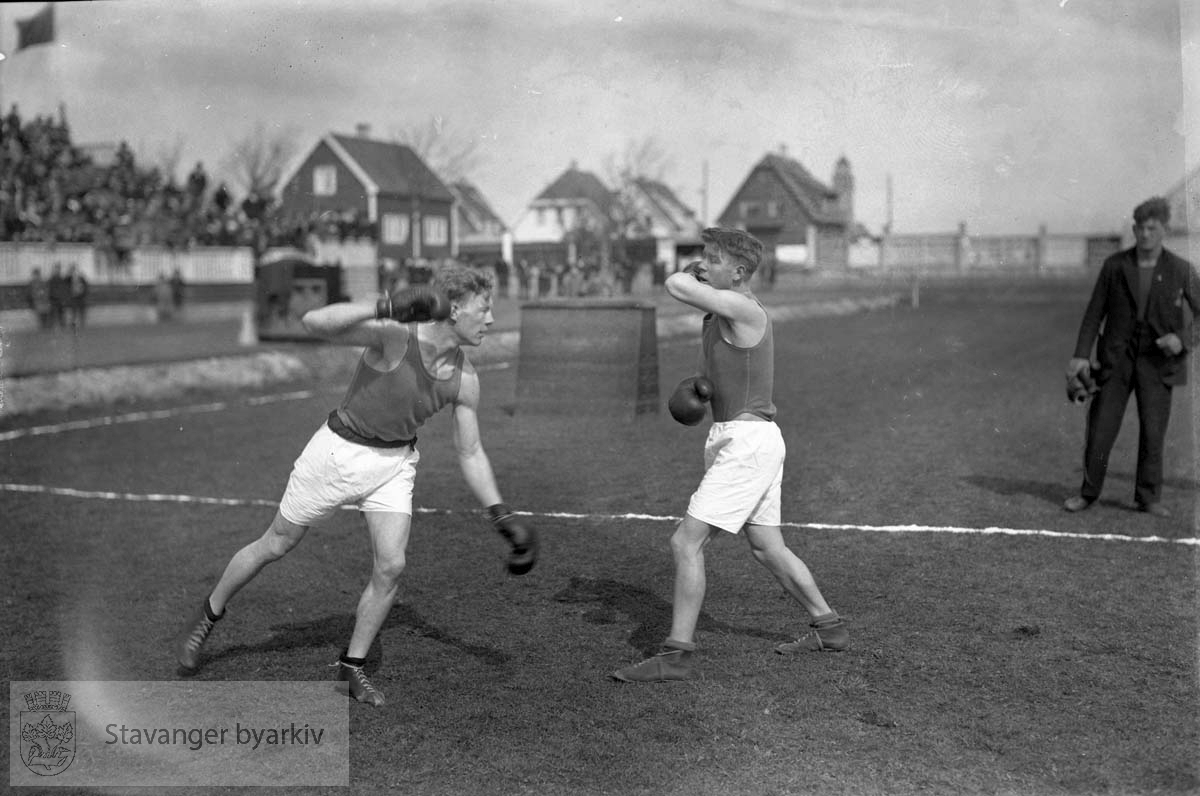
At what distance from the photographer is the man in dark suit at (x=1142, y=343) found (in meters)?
8.38

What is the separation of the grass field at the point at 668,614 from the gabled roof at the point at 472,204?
454cm

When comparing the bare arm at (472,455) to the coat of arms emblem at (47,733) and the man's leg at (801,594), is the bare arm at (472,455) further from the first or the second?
the coat of arms emblem at (47,733)

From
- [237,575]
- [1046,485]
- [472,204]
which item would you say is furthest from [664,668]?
[472,204]

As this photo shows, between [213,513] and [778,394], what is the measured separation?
29.6 feet

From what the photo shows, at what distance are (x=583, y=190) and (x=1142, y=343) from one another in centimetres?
638

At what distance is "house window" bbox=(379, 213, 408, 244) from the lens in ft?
103

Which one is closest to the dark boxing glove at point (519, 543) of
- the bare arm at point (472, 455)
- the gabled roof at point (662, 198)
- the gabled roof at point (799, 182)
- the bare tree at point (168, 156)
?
the bare arm at point (472, 455)

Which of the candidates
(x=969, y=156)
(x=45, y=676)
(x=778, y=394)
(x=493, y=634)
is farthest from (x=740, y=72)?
(x=778, y=394)

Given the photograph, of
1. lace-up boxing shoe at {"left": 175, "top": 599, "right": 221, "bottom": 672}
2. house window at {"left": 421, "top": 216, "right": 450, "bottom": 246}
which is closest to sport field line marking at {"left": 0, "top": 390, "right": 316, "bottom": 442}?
house window at {"left": 421, "top": 216, "right": 450, "bottom": 246}

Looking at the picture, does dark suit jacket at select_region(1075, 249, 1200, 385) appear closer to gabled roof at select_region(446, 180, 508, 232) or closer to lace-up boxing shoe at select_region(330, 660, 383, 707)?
lace-up boxing shoe at select_region(330, 660, 383, 707)

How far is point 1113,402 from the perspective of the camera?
8.70m

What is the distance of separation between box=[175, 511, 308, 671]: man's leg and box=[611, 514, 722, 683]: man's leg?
1569 millimetres

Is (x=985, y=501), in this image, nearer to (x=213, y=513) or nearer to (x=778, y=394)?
(x=213, y=513)

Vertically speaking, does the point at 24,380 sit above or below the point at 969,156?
below
